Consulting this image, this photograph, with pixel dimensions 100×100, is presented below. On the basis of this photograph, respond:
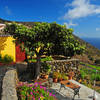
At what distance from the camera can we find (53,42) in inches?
354

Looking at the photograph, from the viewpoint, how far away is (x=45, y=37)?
28.5 feet

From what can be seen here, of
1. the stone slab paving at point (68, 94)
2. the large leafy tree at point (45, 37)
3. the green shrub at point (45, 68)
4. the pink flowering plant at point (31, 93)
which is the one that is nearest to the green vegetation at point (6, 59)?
the green shrub at point (45, 68)

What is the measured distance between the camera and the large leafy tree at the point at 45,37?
820cm

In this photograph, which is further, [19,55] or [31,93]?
[19,55]

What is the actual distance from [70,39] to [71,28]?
2.90ft

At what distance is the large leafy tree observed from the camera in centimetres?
820

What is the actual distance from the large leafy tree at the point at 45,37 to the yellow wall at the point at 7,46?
182 inches

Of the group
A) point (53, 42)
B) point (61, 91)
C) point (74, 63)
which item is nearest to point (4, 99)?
point (61, 91)

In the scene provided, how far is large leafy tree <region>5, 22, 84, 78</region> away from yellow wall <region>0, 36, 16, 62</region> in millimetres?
4625

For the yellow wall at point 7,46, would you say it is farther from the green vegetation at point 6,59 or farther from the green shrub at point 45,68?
the green shrub at point 45,68

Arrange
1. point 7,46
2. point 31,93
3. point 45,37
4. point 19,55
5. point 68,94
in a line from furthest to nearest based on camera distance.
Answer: point 19,55 < point 7,46 < point 45,37 < point 68,94 < point 31,93

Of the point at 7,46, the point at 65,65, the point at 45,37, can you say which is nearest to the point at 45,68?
the point at 65,65

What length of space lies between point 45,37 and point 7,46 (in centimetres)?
652

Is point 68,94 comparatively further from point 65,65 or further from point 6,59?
point 6,59
